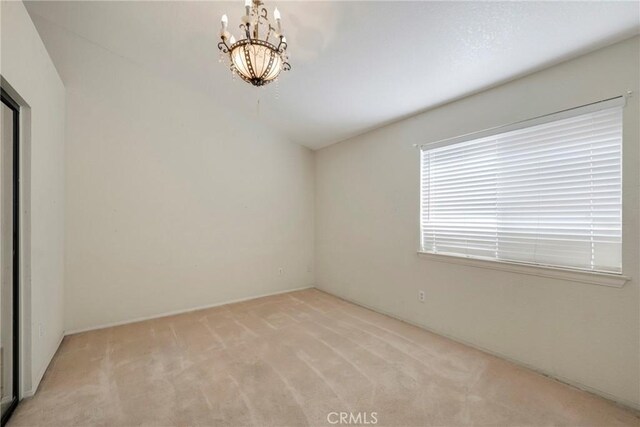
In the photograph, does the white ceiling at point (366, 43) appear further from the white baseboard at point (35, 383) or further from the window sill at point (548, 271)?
the white baseboard at point (35, 383)

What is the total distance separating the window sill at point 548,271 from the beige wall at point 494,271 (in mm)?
45

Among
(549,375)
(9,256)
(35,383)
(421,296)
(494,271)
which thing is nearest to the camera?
(9,256)

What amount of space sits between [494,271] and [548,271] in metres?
0.40

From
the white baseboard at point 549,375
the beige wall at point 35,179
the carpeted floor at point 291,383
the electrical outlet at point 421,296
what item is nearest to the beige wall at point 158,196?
the beige wall at point 35,179

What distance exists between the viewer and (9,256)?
1.84m

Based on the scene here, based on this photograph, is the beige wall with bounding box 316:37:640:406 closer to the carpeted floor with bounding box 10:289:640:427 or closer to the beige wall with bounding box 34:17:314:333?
the carpeted floor with bounding box 10:289:640:427

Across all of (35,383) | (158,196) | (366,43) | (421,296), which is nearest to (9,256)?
(35,383)

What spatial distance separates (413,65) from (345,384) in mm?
2628

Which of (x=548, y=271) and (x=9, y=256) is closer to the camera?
(x=9, y=256)

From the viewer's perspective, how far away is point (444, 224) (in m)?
2.91

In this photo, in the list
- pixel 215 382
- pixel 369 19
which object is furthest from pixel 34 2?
pixel 215 382

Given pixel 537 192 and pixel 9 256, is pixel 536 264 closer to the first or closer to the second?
pixel 537 192

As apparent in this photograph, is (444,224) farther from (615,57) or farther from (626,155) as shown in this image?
(615,57)

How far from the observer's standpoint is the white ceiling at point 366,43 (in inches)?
70.0
